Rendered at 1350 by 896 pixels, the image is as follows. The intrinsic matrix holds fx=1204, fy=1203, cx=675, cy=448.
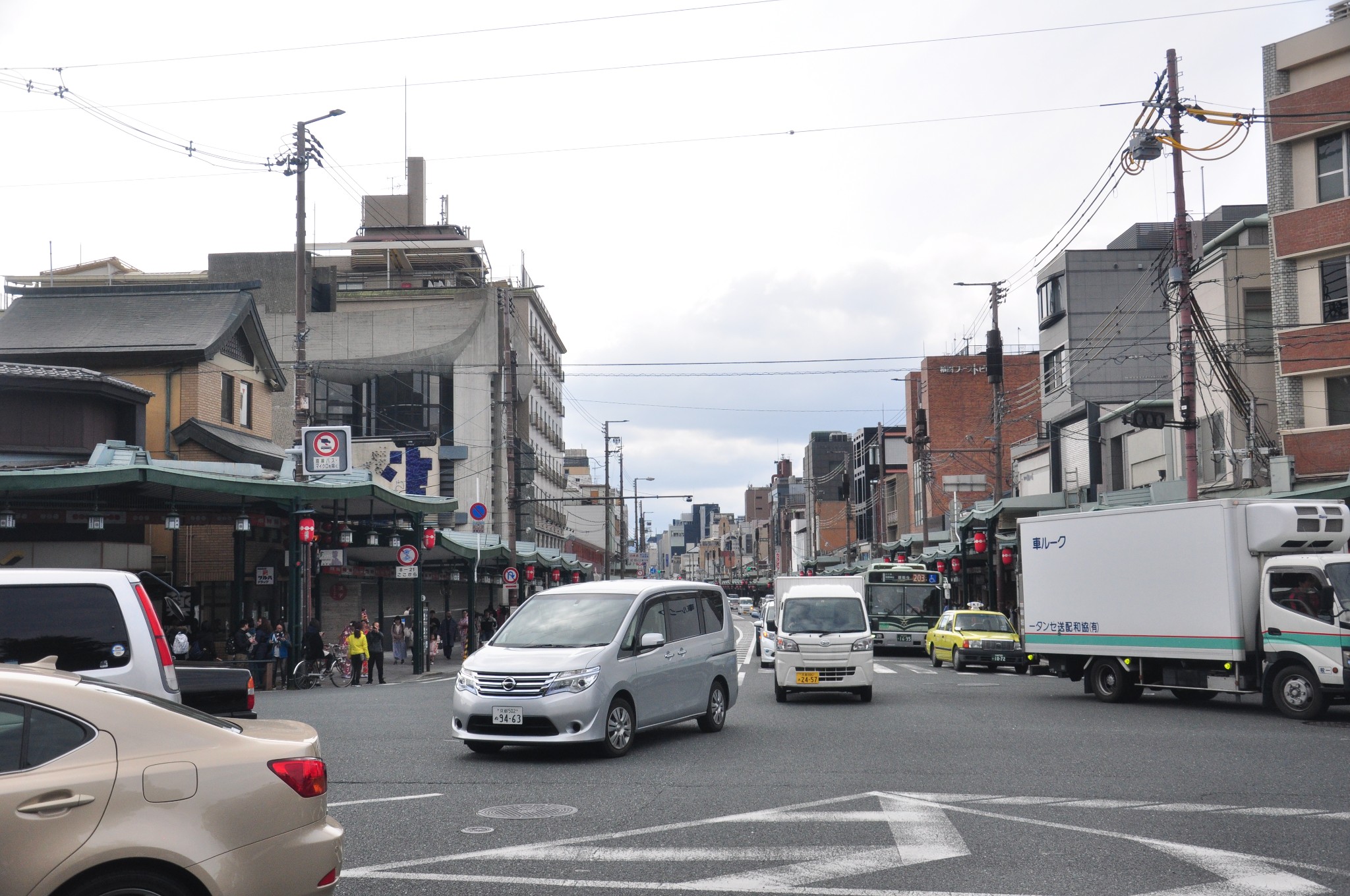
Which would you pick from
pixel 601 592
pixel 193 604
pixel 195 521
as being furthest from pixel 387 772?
pixel 193 604

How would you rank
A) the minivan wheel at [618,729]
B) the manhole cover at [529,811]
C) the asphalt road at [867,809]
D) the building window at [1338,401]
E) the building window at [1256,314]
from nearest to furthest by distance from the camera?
1. the asphalt road at [867,809]
2. the manhole cover at [529,811]
3. the minivan wheel at [618,729]
4. the building window at [1338,401]
5. the building window at [1256,314]

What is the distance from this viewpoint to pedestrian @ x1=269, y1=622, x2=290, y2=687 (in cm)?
2861

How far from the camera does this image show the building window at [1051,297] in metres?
55.1

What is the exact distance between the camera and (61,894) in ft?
15.8

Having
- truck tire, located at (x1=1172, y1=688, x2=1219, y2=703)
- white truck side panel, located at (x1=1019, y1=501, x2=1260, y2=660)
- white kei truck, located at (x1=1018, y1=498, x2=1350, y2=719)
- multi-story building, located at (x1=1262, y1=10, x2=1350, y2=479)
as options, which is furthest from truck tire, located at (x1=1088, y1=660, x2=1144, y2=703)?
multi-story building, located at (x1=1262, y1=10, x2=1350, y2=479)

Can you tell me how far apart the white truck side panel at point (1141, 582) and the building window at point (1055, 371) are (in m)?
33.3

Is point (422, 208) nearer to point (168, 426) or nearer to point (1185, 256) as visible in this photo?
point (168, 426)

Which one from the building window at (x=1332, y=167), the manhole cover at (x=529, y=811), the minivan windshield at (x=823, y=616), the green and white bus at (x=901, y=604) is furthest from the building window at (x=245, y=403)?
the manhole cover at (x=529, y=811)

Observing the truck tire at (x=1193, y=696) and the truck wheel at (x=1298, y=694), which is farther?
the truck tire at (x=1193, y=696)

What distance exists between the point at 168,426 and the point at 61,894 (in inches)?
1350

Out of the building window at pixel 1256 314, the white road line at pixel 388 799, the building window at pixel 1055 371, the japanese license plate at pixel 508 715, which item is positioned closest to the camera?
the white road line at pixel 388 799

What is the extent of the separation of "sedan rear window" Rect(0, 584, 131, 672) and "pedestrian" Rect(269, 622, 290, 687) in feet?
69.2

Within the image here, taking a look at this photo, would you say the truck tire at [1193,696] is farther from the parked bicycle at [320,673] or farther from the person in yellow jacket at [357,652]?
the parked bicycle at [320,673]

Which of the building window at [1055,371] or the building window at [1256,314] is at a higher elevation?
the building window at [1055,371]
